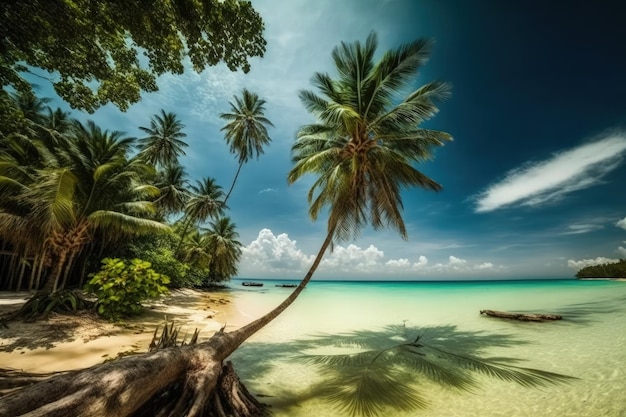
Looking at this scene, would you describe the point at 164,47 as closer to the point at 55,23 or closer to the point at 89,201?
the point at 55,23

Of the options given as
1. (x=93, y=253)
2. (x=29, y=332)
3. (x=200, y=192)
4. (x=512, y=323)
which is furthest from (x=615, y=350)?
(x=200, y=192)

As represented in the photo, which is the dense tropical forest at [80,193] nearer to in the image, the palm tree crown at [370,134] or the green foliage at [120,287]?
the green foliage at [120,287]

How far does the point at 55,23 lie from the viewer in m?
4.05

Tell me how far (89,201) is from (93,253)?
7.21m

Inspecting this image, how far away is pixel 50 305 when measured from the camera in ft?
23.6

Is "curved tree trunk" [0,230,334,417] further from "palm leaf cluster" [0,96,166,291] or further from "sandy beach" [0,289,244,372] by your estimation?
"palm leaf cluster" [0,96,166,291]

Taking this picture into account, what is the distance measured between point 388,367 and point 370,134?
6.34 m

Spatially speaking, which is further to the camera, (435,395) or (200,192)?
(200,192)

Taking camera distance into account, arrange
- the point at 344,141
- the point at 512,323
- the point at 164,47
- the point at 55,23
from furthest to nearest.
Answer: the point at 512,323 < the point at 344,141 < the point at 164,47 < the point at 55,23

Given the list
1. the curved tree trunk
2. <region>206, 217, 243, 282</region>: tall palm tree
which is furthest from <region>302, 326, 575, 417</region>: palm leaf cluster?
<region>206, 217, 243, 282</region>: tall palm tree

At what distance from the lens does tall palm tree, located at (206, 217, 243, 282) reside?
30.9 m

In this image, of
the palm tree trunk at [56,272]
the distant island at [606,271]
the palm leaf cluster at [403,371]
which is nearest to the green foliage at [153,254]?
the palm tree trunk at [56,272]

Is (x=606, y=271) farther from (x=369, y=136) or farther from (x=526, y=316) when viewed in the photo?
(x=369, y=136)

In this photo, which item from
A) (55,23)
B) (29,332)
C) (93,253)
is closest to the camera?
(55,23)
